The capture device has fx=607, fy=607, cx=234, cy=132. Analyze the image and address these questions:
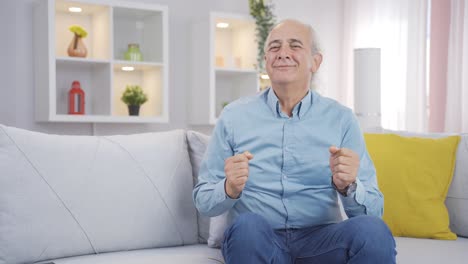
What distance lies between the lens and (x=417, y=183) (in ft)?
7.90

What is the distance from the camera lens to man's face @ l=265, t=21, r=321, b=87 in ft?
6.91

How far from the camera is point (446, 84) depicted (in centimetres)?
433

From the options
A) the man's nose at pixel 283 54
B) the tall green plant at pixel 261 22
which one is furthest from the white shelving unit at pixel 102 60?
the man's nose at pixel 283 54

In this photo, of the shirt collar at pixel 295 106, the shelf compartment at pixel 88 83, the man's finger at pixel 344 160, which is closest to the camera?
the man's finger at pixel 344 160

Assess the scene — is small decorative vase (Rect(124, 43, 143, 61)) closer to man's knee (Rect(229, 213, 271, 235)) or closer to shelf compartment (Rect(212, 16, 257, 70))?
shelf compartment (Rect(212, 16, 257, 70))

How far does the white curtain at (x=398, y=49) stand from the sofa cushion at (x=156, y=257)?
2892mm

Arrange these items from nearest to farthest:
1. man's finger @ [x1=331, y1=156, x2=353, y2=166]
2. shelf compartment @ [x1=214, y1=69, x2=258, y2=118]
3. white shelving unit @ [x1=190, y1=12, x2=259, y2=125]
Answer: man's finger @ [x1=331, y1=156, x2=353, y2=166] < white shelving unit @ [x1=190, y1=12, x2=259, y2=125] < shelf compartment @ [x1=214, y1=69, x2=258, y2=118]

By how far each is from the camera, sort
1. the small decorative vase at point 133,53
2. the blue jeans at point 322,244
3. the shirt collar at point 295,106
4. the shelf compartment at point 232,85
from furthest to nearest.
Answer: the shelf compartment at point 232,85 < the small decorative vase at point 133,53 < the shirt collar at point 295,106 < the blue jeans at point 322,244

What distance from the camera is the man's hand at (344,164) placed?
70.1 inches

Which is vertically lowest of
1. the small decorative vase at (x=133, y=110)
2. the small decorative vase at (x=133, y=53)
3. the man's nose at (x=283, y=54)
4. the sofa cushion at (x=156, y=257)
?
the sofa cushion at (x=156, y=257)

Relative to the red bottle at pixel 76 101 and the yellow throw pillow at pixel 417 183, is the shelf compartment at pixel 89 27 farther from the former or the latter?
the yellow throw pillow at pixel 417 183

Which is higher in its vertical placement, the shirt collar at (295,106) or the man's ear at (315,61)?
the man's ear at (315,61)

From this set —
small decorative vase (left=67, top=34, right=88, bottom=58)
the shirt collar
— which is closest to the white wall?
small decorative vase (left=67, top=34, right=88, bottom=58)

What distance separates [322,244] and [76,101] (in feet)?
8.49
